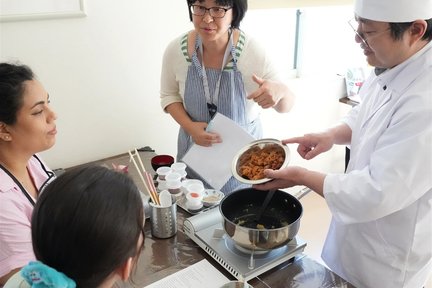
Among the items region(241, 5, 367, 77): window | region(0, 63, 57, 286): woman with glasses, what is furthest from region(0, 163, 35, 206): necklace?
region(241, 5, 367, 77): window

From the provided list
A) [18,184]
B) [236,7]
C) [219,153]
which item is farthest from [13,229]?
[236,7]

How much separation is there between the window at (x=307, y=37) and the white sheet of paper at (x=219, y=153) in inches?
48.3

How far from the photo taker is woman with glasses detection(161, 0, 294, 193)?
1.70 m

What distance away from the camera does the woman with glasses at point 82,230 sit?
75 centimetres

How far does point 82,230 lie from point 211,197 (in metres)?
0.91

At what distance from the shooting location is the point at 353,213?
3.75 feet

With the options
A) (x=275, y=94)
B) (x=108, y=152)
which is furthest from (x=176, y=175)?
(x=108, y=152)

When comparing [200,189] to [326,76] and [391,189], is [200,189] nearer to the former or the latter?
[391,189]

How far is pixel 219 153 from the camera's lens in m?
1.77

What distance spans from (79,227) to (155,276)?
562 mm

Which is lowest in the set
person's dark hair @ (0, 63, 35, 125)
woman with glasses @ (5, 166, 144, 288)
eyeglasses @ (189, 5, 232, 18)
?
woman with glasses @ (5, 166, 144, 288)

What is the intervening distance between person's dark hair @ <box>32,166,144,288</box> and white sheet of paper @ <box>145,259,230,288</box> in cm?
41

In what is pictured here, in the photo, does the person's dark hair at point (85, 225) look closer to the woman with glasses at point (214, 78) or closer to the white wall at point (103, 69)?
the woman with glasses at point (214, 78)

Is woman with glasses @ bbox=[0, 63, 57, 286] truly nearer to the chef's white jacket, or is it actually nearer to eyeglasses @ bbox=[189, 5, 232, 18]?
eyeglasses @ bbox=[189, 5, 232, 18]
